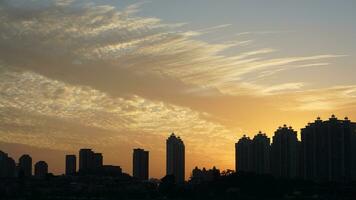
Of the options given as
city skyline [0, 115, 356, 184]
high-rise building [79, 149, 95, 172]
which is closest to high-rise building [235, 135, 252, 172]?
city skyline [0, 115, 356, 184]

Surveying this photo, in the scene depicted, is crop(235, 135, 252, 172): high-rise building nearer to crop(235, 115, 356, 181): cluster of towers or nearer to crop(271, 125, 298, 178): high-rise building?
crop(235, 115, 356, 181): cluster of towers

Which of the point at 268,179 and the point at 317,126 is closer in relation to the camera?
the point at 268,179

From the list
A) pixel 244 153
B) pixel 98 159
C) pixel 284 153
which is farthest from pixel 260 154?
pixel 98 159

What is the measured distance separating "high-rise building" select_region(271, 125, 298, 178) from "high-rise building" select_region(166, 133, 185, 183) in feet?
64.7

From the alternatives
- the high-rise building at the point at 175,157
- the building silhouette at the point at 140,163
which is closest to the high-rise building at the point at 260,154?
the high-rise building at the point at 175,157

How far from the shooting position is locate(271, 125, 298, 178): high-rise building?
3127 inches

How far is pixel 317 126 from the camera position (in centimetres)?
7469

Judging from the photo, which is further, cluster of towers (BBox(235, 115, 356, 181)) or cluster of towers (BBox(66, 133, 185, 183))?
cluster of towers (BBox(66, 133, 185, 183))

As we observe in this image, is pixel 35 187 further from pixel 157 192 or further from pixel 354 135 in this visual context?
pixel 354 135

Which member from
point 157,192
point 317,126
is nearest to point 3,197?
point 157,192

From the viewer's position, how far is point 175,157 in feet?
323

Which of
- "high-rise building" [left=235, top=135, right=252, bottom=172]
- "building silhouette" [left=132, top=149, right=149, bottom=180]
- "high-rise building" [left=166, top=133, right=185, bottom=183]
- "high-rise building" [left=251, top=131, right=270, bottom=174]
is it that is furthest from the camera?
"building silhouette" [left=132, top=149, right=149, bottom=180]

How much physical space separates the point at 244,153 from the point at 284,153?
10211 mm

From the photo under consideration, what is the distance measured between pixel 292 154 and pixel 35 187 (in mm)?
34227
